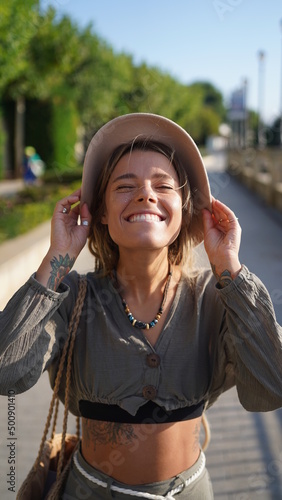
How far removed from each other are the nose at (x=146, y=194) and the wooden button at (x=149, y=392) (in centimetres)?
56

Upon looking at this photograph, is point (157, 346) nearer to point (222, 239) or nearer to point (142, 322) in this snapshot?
point (142, 322)

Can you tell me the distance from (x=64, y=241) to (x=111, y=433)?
62cm

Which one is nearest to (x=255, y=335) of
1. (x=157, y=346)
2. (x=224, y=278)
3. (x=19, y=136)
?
(x=224, y=278)

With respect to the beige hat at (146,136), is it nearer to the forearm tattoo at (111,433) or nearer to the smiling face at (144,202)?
the smiling face at (144,202)

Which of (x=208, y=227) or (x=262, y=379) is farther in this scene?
(x=208, y=227)

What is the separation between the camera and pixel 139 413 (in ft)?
5.77

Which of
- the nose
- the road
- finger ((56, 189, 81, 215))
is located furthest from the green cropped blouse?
the road

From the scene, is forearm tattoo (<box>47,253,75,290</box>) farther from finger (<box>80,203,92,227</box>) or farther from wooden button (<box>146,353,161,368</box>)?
wooden button (<box>146,353,161,368</box>)

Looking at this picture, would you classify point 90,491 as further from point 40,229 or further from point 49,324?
point 40,229

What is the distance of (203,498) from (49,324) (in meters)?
0.73

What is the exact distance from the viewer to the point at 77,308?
186cm

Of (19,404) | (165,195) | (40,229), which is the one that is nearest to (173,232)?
(165,195)

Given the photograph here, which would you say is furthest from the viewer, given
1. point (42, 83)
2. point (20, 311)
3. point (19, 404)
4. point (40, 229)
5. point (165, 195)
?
point (42, 83)
